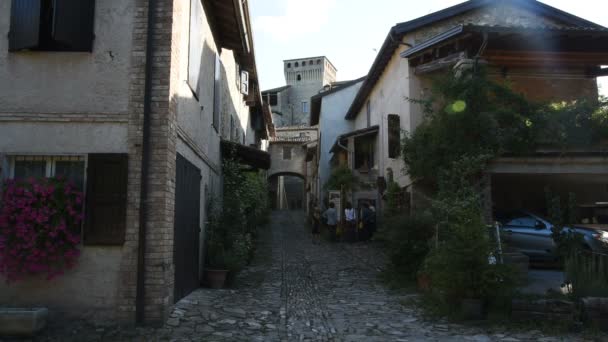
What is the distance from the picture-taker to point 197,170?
9.02 meters

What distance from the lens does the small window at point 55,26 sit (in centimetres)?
632

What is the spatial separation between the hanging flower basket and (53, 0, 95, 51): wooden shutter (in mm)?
1813

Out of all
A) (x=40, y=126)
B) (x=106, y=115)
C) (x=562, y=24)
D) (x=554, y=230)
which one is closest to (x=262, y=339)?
(x=106, y=115)

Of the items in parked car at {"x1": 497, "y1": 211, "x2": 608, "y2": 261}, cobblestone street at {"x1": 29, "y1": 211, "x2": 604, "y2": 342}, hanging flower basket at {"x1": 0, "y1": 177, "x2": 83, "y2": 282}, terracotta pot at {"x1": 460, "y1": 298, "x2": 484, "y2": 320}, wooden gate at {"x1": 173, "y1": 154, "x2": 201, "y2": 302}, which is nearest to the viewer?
hanging flower basket at {"x1": 0, "y1": 177, "x2": 83, "y2": 282}

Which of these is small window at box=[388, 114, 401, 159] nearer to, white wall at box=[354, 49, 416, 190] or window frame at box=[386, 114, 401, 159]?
window frame at box=[386, 114, 401, 159]

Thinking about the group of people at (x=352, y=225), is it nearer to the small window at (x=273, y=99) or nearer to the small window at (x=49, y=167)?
the small window at (x=49, y=167)

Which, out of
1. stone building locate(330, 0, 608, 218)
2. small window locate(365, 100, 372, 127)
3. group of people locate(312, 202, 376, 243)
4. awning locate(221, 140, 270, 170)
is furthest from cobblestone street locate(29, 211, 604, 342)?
small window locate(365, 100, 372, 127)

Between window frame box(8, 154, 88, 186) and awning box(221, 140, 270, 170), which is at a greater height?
awning box(221, 140, 270, 170)

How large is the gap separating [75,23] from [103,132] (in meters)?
1.48

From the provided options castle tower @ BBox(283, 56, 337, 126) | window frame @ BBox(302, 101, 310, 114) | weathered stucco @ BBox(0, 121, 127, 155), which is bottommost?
weathered stucco @ BBox(0, 121, 127, 155)

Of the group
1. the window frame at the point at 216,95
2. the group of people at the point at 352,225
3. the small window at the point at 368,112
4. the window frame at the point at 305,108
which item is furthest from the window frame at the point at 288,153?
the window frame at the point at 216,95

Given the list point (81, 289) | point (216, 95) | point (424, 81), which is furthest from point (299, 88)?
point (81, 289)

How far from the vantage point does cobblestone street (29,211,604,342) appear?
610 centimetres

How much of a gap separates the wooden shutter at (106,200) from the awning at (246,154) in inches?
238
